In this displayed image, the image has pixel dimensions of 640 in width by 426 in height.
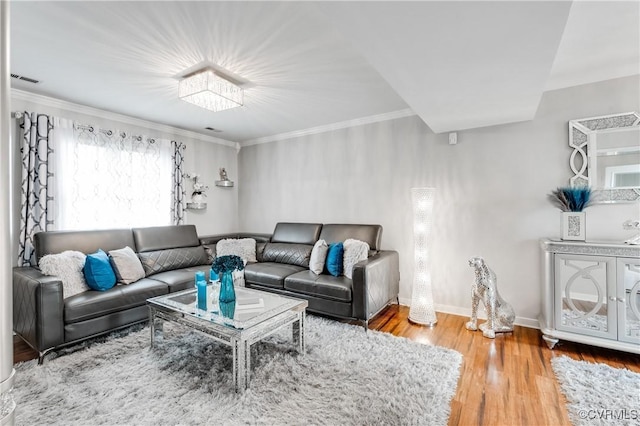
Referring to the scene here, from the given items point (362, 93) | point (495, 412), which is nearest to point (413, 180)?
point (362, 93)

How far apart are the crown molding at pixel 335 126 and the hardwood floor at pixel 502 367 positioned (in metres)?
2.45

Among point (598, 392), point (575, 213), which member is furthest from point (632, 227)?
point (598, 392)

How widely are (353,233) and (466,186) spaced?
1.43m

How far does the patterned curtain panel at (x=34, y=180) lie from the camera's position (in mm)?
2990

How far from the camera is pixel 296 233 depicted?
427 centimetres

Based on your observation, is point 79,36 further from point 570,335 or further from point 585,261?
point 570,335

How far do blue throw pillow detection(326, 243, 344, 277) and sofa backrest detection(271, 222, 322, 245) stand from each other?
71 centimetres

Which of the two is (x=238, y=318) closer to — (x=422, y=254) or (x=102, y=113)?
(x=422, y=254)

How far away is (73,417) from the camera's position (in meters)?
1.74

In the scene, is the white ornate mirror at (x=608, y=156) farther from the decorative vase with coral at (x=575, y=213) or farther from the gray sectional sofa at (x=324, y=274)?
the gray sectional sofa at (x=324, y=274)

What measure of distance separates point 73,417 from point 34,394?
1.55 ft

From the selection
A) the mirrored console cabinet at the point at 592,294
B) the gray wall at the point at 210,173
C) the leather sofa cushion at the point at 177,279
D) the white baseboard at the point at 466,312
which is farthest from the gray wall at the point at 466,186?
the leather sofa cushion at the point at 177,279

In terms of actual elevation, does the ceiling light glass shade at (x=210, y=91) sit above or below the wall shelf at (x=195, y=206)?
above

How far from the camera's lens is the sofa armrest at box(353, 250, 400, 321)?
2865mm
